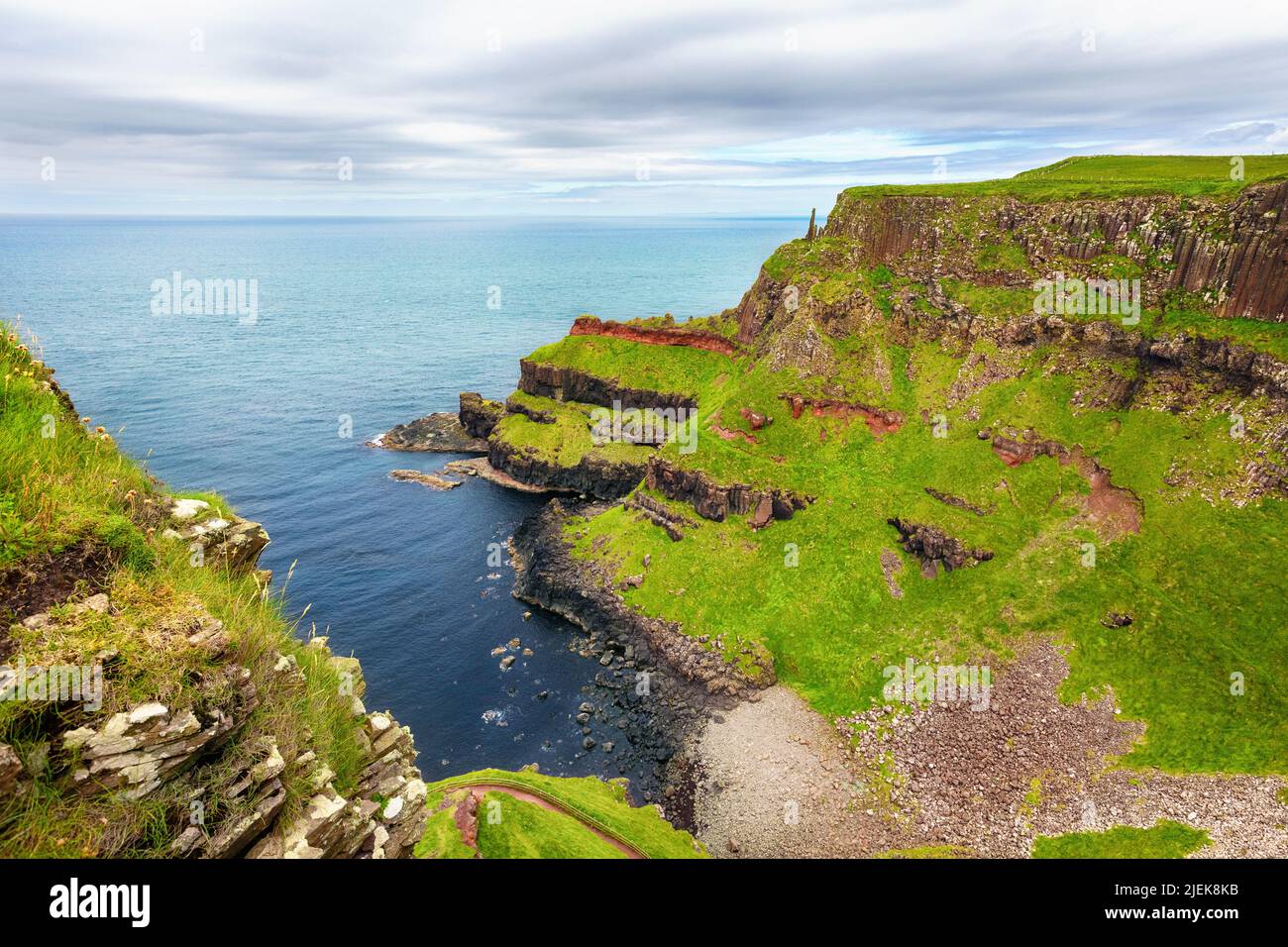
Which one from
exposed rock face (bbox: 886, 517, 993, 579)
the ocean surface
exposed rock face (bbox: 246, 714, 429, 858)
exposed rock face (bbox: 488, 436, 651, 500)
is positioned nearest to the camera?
exposed rock face (bbox: 246, 714, 429, 858)

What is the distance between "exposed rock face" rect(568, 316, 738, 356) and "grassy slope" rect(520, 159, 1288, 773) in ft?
83.7

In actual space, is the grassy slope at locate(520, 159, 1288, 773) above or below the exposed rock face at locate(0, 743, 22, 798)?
below

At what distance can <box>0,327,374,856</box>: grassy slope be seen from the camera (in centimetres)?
1112

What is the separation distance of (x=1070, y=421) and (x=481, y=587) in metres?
74.8

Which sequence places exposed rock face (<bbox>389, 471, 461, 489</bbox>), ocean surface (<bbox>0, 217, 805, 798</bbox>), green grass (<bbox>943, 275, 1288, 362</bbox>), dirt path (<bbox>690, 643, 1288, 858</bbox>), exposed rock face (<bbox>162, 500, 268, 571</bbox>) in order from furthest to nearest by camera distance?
exposed rock face (<bbox>389, 471, 461, 489</bbox>), green grass (<bbox>943, 275, 1288, 362</bbox>), ocean surface (<bbox>0, 217, 805, 798</bbox>), dirt path (<bbox>690, 643, 1288, 858</bbox>), exposed rock face (<bbox>162, 500, 268, 571</bbox>)

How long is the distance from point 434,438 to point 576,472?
38.0 meters

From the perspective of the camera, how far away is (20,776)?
35.5 ft

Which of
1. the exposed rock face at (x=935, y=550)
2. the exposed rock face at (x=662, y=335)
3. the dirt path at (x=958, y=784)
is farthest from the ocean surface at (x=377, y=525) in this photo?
the exposed rock face at (x=935, y=550)

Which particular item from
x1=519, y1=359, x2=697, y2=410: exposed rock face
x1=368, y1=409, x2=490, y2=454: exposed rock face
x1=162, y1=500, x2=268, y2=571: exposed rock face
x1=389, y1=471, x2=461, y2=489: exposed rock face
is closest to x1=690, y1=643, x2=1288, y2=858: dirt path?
x1=162, y1=500, x2=268, y2=571: exposed rock face

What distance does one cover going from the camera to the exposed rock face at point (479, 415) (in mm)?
134250

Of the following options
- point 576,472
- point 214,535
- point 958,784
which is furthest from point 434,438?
point 214,535

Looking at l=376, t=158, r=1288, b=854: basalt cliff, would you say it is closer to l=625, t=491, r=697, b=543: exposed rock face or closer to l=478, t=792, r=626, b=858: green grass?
l=625, t=491, r=697, b=543: exposed rock face

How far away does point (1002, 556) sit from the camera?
71562 millimetres
